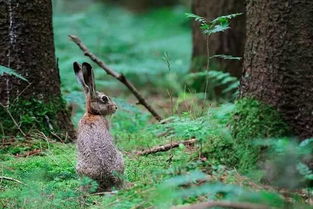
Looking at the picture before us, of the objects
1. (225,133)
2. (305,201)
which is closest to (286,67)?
(225,133)

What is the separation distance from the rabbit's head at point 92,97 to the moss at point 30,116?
120 centimetres

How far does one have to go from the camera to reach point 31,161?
23.1 ft

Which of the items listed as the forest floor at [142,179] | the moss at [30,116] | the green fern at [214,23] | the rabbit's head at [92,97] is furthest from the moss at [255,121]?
the moss at [30,116]

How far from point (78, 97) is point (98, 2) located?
1708 centimetres

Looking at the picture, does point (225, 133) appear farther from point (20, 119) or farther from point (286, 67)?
point (20, 119)

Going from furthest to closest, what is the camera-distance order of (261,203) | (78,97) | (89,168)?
(78,97) < (89,168) < (261,203)

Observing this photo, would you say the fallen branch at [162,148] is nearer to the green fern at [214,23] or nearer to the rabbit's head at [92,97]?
the rabbit's head at [92,97]

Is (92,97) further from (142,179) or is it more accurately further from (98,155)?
(142,179)

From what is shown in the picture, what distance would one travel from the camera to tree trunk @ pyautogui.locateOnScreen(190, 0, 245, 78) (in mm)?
11023

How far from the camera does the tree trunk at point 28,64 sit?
25.3 feet

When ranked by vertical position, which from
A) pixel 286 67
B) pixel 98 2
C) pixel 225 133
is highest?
pixel 286 67

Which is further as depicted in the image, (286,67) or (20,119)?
(20,119)

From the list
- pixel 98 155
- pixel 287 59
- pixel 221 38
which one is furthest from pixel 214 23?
pixel 221 38

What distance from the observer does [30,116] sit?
311 inches
